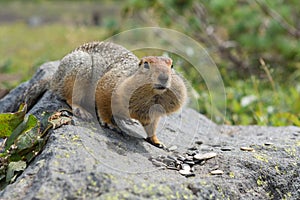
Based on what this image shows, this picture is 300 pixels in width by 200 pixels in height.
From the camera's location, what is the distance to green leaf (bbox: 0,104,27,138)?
3529 mm

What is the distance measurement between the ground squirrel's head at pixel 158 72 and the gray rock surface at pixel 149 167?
0.51 meters

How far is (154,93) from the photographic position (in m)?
3.46

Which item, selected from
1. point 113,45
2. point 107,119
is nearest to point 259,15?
point 113,45

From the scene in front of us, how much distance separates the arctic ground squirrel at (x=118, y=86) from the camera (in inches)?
134

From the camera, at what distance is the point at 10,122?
3.54 metres

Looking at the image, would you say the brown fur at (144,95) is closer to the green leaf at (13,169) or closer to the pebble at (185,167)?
the pebble at (185,167)

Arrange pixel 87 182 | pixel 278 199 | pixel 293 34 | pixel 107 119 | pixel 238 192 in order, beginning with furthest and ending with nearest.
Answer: pixel 293 34, pixel 107 119, pixel 278 199, pixel 238 192, pixel 87 182

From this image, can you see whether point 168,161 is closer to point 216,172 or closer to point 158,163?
point 158,163

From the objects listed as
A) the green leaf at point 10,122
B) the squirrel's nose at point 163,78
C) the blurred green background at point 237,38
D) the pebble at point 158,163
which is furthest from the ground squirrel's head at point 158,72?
the blurred green background at point 237,38

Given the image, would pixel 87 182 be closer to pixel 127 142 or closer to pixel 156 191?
pixel 156 191

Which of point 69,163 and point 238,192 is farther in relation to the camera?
point 238,192

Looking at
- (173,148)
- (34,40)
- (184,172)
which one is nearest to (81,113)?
(173,148)

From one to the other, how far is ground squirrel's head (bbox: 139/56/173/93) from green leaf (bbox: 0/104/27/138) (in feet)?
2.99

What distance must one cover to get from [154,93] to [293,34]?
639 cm
